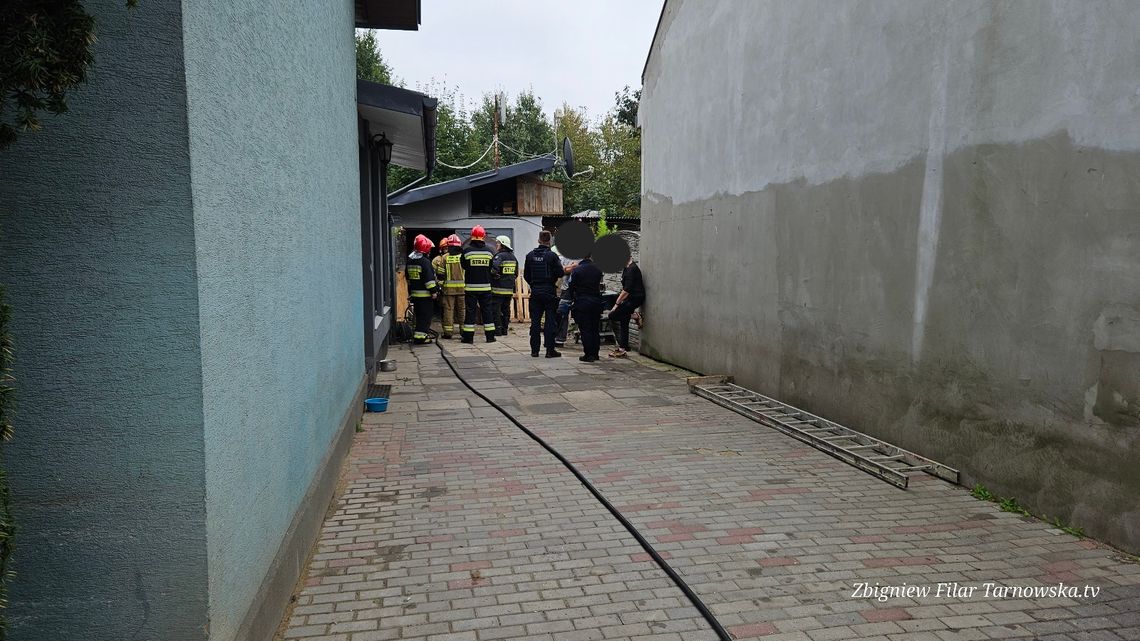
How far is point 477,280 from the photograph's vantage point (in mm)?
14305

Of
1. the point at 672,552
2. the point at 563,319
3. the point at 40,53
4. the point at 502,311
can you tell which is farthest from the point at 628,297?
the point at 40,53

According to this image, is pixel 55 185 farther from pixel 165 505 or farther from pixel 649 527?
pixel 649 527

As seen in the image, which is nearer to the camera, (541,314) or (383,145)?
(383,145)

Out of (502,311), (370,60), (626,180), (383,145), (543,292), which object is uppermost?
(370,60)

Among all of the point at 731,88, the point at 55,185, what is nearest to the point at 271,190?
the point at 55,185

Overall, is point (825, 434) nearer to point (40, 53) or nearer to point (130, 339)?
point (130, 339)

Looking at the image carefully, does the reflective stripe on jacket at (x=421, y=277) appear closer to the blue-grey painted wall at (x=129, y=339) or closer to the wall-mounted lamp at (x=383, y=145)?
the wall-mounted lamp at (x=383, y=145)

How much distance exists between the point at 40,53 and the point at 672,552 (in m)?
3.61

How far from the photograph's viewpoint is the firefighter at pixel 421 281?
1350cm

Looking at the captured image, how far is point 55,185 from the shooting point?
2080mm

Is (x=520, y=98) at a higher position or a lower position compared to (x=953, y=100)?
higher

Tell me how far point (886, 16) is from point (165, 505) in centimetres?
612

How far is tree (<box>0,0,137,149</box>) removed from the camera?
5.54 feet

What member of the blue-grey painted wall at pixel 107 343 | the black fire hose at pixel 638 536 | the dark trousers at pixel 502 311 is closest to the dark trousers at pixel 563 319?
the dark trousers at pixel 502 311
